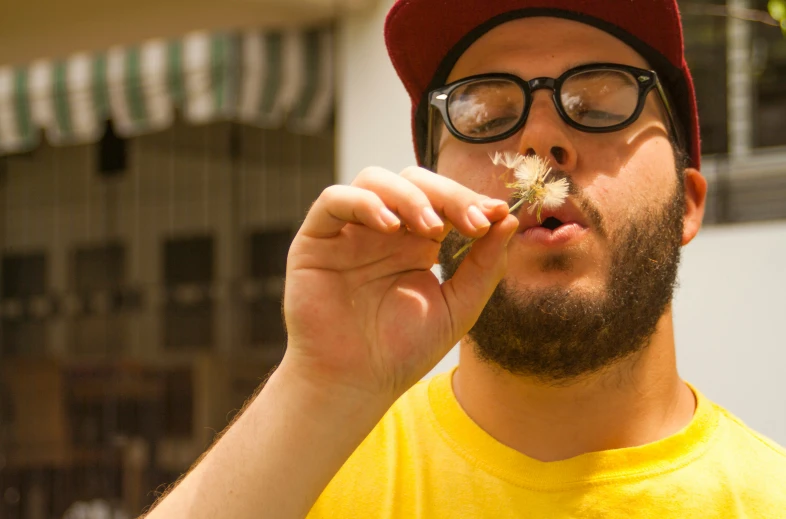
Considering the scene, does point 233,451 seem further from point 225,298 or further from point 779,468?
point 225,298

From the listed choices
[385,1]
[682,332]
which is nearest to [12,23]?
[385,1]

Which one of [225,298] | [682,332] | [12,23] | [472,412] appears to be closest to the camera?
[472,412]

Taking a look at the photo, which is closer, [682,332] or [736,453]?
[736,453]

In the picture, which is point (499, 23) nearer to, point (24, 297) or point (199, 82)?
point (199, 82)

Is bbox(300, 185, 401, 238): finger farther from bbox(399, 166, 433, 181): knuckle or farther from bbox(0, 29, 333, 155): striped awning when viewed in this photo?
bbox(0, 29, 333, 155): striped awning

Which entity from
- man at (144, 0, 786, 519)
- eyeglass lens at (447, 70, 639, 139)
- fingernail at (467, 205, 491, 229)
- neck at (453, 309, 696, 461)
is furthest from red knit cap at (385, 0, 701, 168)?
fingernail at (467, 205, 491, 229)

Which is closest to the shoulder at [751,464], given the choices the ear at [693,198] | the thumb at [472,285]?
the ear at [693,198]

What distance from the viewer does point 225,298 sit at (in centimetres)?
714

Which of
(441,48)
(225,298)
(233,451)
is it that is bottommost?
(225,298)

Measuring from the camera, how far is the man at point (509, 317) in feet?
4.26

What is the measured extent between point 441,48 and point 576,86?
0.33 metres

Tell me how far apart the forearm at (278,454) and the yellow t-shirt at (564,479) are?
0.83 ft

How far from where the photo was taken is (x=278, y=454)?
1281mm

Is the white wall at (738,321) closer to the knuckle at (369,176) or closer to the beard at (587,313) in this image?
the beard at (587,313)
